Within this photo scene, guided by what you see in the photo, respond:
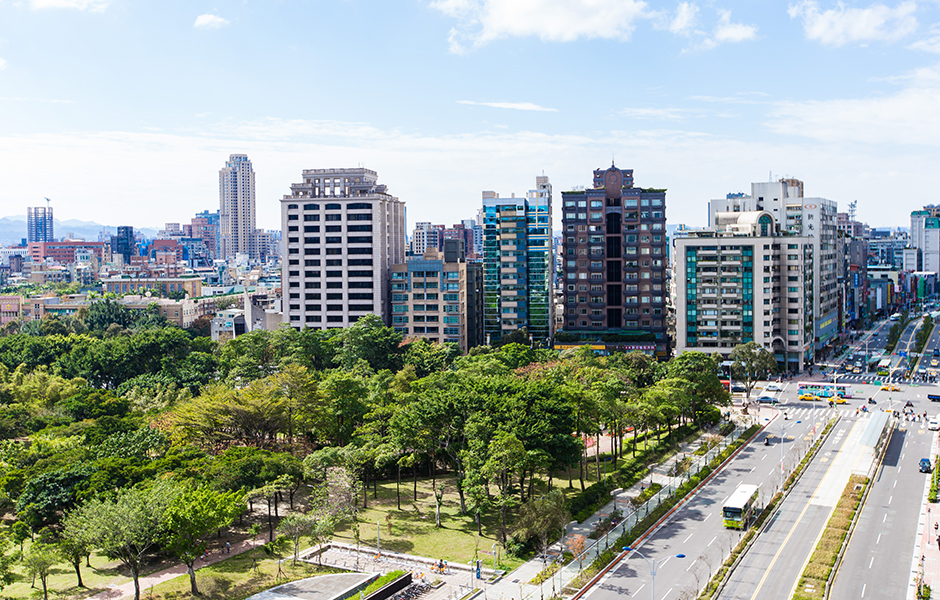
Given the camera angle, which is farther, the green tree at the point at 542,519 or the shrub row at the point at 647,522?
the green tree at the point at 542,519

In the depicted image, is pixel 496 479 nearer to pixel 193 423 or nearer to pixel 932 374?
pixel 193 423

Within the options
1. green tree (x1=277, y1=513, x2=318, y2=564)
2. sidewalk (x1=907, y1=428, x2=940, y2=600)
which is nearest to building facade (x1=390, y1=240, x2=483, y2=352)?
sidewalk (x1=907, y1=428, x2=940, y2=600)

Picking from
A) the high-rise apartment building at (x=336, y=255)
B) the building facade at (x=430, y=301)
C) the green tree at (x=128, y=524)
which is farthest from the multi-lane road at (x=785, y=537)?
the high-rise apartment building at (x=336, y=255)

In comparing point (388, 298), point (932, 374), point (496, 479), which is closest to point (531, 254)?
point (388, 298)

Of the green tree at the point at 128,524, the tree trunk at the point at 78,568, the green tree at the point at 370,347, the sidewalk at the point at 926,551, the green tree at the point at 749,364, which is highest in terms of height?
the green tree at the point at 370,347

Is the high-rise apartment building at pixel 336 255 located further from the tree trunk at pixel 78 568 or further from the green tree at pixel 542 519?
the tree trunk at pixel 78 568
